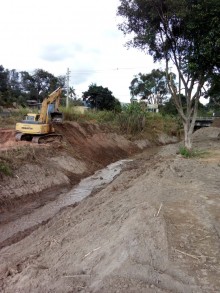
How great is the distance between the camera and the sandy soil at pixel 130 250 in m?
4.45

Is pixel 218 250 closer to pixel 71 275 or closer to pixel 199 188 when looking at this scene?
pixel 71 275

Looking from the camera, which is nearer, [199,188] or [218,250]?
[218,250]

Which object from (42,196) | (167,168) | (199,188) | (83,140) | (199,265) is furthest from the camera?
(83,140)

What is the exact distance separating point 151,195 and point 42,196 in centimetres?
660

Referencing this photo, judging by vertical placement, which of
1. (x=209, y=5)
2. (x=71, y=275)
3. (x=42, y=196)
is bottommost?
(x=42, y=196)

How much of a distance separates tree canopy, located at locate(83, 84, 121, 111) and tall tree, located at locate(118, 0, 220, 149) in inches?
1330

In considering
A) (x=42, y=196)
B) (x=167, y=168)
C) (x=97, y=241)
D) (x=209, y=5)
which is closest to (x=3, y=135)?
(x=42, y=196)

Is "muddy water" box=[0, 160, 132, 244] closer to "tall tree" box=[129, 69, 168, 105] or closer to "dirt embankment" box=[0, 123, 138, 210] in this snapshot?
"dirt embankment" box=[0, 123, 138, 210]

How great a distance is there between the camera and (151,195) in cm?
837

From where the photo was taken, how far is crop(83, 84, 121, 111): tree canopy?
53.2 m

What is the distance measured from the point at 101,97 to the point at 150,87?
25.8 m

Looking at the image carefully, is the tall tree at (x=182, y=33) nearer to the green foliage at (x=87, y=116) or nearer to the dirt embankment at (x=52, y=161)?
the dirt embankment at (x=52, y=161)

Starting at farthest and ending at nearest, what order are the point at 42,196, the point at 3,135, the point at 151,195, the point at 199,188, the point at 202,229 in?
the point at 3,135 < the point at 42,196 < the point at 199,188 < the point at 151,195 < the point at 202,229

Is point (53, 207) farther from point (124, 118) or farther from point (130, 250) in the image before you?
point (124, 118)
